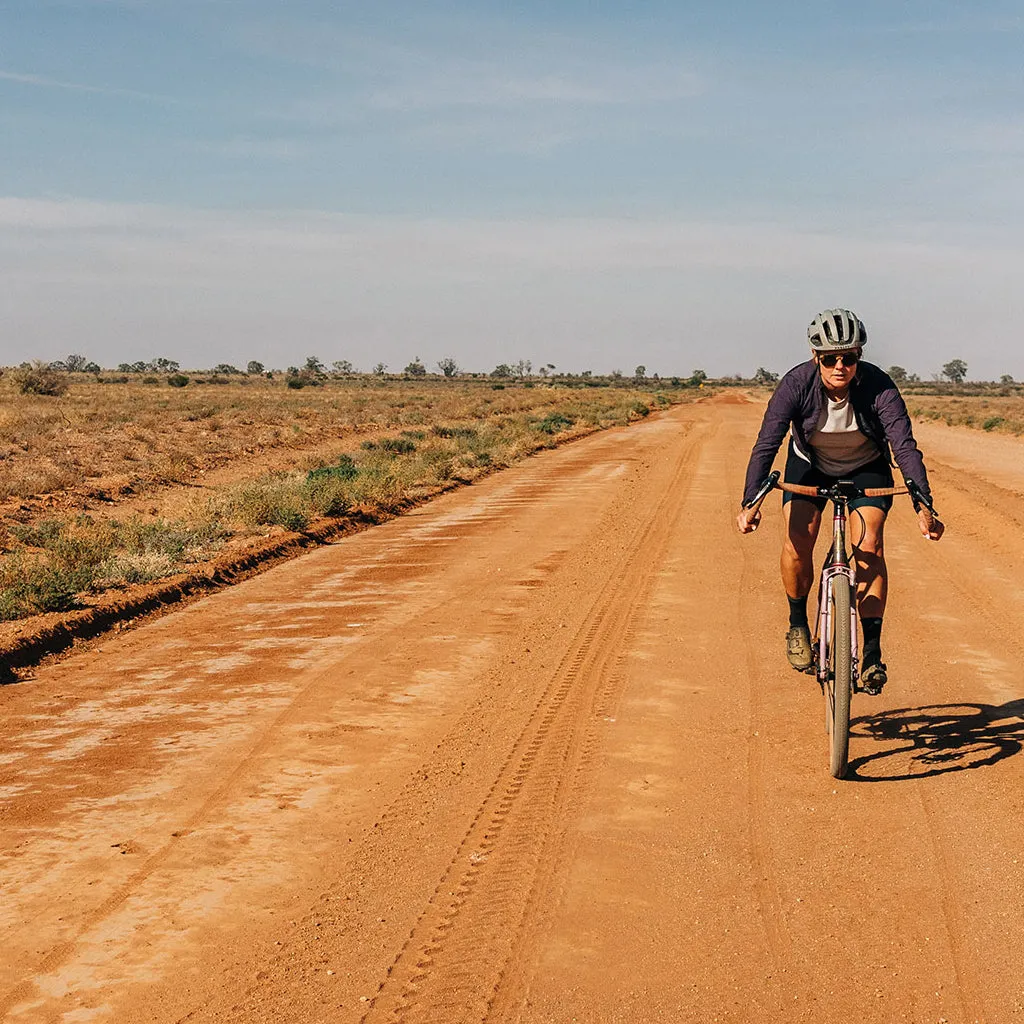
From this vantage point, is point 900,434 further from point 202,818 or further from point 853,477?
point 202,818

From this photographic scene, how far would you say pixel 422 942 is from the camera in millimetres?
4141

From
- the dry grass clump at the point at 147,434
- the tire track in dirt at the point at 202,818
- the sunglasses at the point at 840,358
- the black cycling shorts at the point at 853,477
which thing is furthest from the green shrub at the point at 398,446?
the sunglasses at the point at 840,358

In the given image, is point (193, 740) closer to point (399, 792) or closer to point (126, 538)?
point (399, 792)

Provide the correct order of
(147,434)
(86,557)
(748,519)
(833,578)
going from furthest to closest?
(147,434), (86,557), (748,519), (833,578)

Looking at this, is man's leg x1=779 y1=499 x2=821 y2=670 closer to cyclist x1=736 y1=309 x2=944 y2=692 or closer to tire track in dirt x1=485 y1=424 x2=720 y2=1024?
cyclist x1=736 y1=309 x2=944 y2=692

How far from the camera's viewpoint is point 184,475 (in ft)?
86.8

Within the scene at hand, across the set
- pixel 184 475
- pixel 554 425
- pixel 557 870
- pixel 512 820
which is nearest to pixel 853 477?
pixel 512 820

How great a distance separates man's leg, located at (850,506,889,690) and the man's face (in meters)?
0.66

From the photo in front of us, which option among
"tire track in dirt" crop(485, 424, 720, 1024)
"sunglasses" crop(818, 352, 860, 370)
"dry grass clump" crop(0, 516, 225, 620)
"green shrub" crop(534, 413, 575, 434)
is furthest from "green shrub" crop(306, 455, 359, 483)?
"green shrub" crop(534, 413, 575, 434)

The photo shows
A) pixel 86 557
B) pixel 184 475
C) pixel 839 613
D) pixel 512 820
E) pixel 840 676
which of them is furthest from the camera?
pixel 184 475

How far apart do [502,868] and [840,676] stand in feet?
6.30

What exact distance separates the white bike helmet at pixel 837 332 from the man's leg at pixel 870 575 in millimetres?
862

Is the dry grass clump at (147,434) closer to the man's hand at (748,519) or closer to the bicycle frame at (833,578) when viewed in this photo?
the man's hand at (748,519)

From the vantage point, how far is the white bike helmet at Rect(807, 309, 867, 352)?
18.7ft
